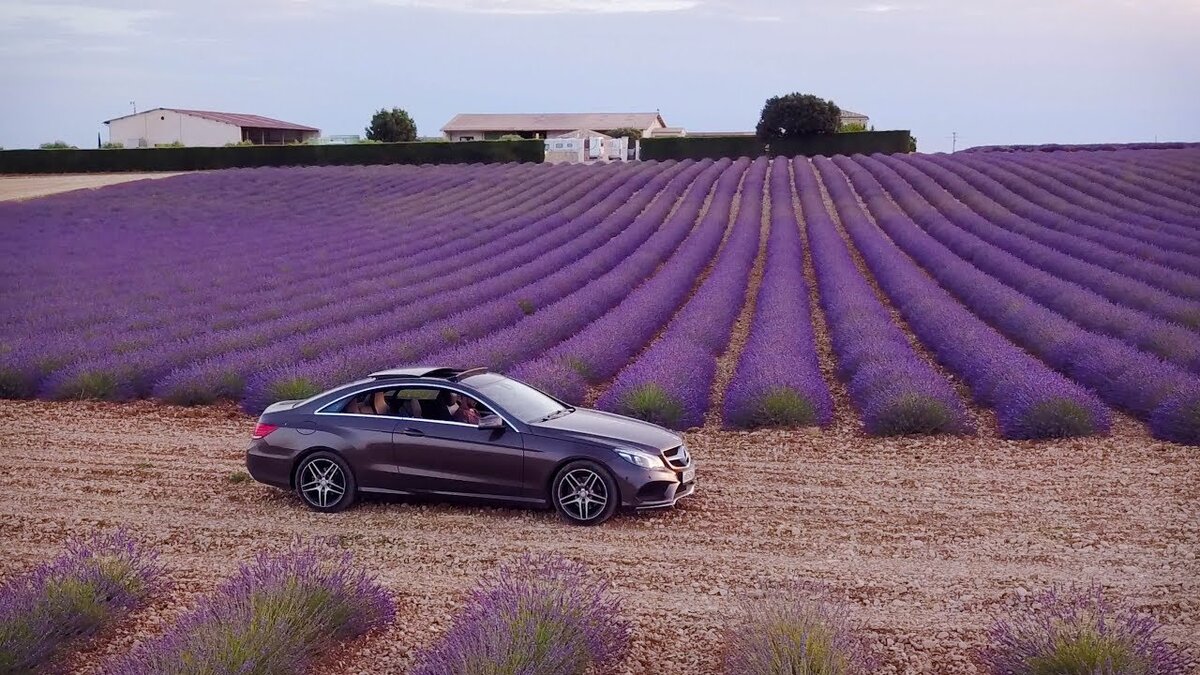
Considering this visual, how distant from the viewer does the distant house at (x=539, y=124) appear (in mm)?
83188

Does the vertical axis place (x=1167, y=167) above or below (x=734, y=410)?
above

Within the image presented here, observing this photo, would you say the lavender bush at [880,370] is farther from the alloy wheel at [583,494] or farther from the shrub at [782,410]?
the alloy wheel at [583,494]

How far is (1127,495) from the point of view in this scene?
852 centimetres

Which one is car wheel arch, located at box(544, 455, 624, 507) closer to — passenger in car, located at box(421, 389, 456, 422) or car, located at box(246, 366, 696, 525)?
Result: car, located at box(246, 366, 696, 525)

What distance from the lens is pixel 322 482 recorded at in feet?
28.9

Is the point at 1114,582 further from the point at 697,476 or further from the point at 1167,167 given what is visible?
the point at 1167,167

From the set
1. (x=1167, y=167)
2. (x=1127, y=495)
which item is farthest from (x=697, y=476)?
(x=1167, y=167)

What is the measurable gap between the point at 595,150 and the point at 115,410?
4485cm

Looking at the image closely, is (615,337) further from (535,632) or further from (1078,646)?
(1078,646)

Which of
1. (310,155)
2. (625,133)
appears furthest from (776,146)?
(310,155)

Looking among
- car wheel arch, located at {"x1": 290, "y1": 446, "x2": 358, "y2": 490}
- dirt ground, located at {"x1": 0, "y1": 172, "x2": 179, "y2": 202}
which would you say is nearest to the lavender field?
car wheel arch, located at {"x1": 290, "y1": 446, "x2": 358, "y2": 490}

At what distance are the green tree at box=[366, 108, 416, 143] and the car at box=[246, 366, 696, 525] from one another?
6237 centimetres

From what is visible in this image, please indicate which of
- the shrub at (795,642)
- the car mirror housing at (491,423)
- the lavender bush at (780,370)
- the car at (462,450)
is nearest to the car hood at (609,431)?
the car at (462,450)

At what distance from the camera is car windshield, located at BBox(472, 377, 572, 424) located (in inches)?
343
